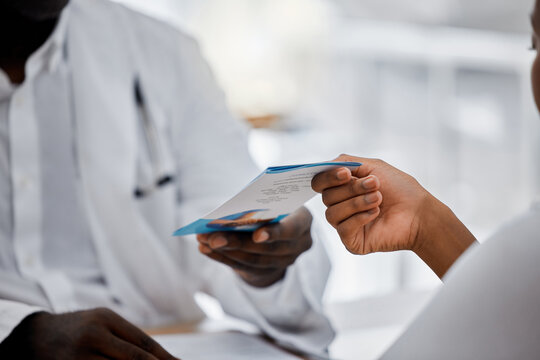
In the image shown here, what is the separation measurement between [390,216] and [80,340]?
366 millimetres

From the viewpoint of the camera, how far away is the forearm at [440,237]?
0.63 m

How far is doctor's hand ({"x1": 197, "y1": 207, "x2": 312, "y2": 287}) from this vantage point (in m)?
0.74

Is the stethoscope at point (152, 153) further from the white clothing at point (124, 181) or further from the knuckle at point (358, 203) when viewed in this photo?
the knuckle at point (358, 203)

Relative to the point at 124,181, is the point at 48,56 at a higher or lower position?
higher

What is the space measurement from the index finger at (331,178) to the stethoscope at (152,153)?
502mm

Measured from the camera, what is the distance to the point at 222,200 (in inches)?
41.4

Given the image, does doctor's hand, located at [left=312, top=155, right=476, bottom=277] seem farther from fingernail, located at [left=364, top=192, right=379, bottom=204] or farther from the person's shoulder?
the person's shoulder

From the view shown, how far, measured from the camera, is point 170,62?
1160 millimetres

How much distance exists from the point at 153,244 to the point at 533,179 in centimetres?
443

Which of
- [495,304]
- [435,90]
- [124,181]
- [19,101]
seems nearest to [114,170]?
[124,181]

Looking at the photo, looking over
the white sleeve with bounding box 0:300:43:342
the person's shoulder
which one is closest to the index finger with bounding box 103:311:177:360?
the white sleeve with bounding box 0:300:43:342

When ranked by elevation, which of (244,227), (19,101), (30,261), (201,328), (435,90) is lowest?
(435,90)

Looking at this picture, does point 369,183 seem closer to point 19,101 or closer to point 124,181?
point 124,181

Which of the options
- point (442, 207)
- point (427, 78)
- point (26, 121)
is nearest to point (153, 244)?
point (26, 121)
